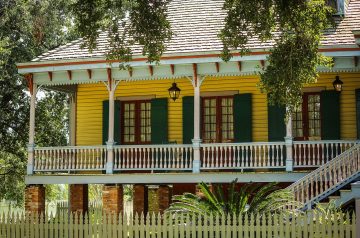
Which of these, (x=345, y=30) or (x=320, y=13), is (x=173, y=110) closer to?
(x=345, y=30)

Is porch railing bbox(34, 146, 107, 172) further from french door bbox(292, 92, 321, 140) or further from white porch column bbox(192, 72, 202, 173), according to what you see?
french door bbox(292, 92, 321, 140)

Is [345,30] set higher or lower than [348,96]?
higher

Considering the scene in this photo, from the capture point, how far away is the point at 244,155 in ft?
71.8

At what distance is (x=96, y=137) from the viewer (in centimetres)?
2458

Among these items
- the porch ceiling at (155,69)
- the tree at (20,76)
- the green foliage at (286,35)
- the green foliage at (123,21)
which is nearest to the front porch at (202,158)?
the porch ceiling at (155,69)

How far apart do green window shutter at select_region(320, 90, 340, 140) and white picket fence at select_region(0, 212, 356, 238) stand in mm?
8013

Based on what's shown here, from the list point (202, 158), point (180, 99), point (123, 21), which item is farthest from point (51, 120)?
point (123, 21)

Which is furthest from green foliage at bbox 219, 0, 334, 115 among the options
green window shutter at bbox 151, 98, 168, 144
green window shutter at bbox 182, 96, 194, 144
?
green window shutter at bbox 151, 98, 168, 144

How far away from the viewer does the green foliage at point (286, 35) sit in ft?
47.1

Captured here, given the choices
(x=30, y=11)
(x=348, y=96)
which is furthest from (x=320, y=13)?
(x=30, y=11)

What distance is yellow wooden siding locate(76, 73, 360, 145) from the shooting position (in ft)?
70.9

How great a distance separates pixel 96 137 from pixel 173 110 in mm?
3070

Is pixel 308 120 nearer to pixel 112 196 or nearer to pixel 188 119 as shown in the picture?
pixel 188 119

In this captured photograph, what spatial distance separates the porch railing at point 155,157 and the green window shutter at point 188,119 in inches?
30.8
